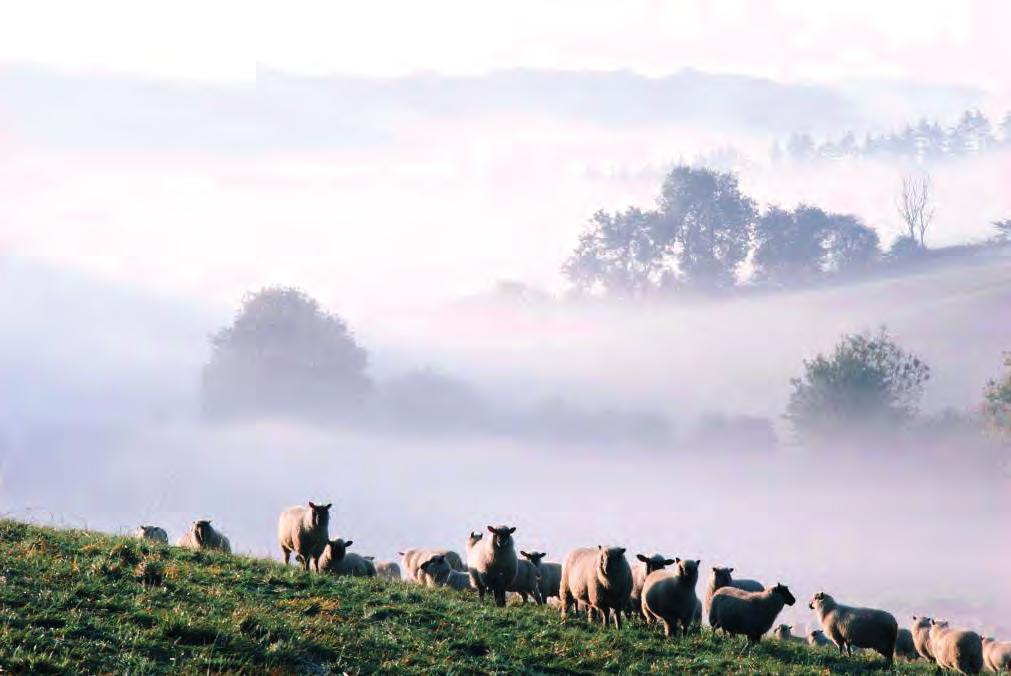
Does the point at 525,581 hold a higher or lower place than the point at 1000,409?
lower

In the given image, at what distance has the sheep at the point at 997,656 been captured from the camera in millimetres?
26812

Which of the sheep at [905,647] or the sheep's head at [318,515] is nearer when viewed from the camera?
the sheep's head at [318,515]

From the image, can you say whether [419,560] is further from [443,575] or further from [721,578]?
[721,578]

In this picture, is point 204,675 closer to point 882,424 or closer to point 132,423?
point 882,424

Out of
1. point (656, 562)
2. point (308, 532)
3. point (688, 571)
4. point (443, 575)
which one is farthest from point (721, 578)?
point (308, 532)

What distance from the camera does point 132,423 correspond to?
154 m

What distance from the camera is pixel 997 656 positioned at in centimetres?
2705

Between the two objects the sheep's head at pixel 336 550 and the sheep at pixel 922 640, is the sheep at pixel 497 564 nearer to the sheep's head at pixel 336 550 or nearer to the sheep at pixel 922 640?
the sheep's head at pixel 336 550

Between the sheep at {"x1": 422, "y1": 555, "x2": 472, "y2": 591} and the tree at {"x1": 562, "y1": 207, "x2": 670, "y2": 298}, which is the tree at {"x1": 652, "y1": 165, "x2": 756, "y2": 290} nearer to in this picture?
the tree at {"x1": 562, "y1": 207, "x2": 670, "y2": 298}

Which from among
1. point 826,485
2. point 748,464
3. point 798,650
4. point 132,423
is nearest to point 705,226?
point 748,464

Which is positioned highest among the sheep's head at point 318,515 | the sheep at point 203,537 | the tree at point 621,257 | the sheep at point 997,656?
the tree at point 621,257

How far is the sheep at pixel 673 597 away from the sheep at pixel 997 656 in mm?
7969

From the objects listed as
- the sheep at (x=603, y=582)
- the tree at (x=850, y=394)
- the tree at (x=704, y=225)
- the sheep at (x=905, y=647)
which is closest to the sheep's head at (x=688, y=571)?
the sheep at (x=603, y=582)

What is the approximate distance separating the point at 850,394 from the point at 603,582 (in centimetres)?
8106
